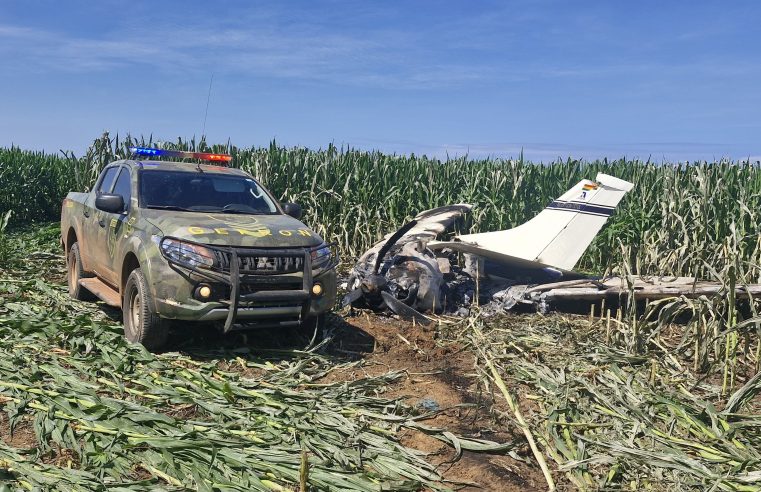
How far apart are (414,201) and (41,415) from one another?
10.4 meters

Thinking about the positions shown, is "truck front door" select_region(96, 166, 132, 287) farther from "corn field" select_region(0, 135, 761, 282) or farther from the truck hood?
"corn field" select_region(0, 135, 761, 282)

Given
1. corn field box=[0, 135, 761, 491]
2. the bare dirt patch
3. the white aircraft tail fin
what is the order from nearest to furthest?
1. corn field box=[0, 135, 761, 491]
2. the bare dirt patch
3. the white aircraft tail fin

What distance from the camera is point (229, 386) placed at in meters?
5.65

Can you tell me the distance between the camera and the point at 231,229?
6.74 metres

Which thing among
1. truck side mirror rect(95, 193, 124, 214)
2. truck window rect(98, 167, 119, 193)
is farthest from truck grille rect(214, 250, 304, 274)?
truck window rect(98, 167, 119, 193)

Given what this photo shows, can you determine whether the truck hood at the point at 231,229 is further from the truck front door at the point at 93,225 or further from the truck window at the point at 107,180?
the truck window at the point at 107,180

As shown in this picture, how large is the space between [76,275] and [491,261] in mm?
6272

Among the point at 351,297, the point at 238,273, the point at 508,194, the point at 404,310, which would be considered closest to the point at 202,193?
the point at 238,273

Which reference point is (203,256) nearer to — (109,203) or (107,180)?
(109,203)

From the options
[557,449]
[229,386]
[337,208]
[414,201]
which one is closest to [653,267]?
[414,201]

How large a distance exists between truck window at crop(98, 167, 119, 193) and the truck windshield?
1117 mm

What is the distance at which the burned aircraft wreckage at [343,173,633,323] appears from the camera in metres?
9.53

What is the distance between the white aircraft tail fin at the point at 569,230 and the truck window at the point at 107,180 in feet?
16.8

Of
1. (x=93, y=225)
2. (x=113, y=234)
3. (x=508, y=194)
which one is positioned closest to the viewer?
(x=113, y=234)
